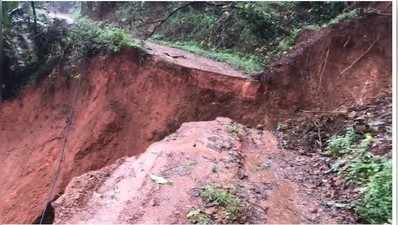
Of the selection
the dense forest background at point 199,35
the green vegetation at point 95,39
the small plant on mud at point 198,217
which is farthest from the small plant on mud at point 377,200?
the green vegetation at point 95,39

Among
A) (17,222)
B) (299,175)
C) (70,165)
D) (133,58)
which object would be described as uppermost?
(133,58)

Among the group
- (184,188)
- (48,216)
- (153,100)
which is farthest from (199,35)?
(184,188)

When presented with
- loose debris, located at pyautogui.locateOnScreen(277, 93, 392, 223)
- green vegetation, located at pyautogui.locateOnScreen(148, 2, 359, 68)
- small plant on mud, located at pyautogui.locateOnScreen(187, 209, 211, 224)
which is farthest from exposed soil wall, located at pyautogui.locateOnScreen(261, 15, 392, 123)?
small plant on mud, located at pyautogui.locateOnScreen(187, 209, 211, 224)

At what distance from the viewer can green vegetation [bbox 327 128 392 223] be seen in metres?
4.16

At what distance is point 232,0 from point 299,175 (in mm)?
6462

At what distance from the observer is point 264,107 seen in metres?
7.62

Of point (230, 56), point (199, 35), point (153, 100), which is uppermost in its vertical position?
point (199, 35)

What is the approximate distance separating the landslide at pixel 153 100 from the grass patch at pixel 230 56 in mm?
672

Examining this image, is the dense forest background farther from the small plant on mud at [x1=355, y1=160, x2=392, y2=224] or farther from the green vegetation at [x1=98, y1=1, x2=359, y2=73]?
the small plant on mud at [x1=355, y1=160, x2=392, y2=224]

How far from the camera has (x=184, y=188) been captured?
4.25m

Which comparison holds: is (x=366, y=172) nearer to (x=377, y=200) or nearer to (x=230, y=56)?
(x=377, y=200)

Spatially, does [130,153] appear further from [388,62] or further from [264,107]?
[388,62]

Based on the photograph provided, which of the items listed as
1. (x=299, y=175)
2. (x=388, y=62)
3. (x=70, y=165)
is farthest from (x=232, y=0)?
(x=299, y=175)

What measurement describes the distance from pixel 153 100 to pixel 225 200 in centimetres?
436
